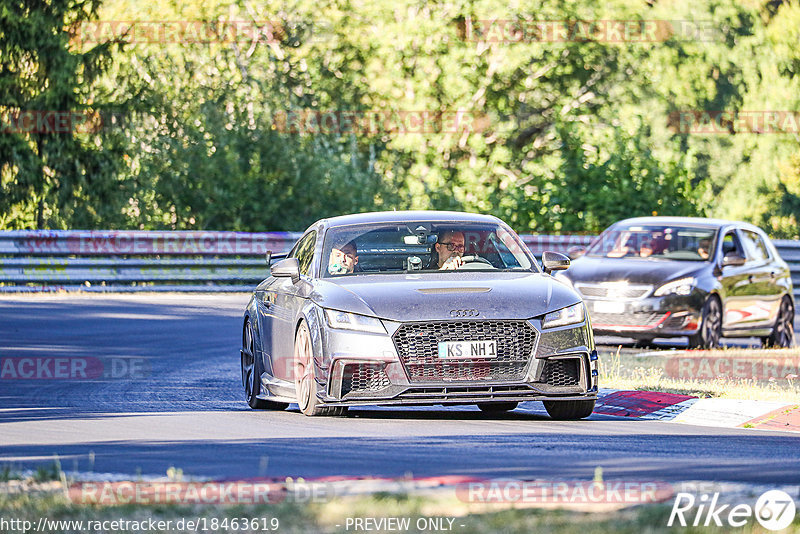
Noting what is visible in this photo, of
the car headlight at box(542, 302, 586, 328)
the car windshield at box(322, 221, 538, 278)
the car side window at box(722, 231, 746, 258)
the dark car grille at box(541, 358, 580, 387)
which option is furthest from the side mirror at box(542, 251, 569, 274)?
the car side window at box(722, 231, 746, 258)

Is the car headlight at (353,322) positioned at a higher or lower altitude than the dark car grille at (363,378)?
higher

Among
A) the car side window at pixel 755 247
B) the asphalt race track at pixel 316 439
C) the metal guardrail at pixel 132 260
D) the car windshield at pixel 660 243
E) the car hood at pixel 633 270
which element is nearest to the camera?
the asphalt race track at pixel 316 439

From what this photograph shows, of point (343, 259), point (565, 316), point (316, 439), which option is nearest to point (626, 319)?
point (343, 259)

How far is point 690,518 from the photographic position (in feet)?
22.9

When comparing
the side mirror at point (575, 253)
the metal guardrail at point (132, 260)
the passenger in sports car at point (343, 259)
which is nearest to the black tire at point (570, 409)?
the passenger in sports car at point (343, 259)

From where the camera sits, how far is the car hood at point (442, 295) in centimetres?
1162

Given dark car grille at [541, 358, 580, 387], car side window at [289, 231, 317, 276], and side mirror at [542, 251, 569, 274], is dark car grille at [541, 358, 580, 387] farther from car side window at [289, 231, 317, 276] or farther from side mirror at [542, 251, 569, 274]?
car side window at [289, 231, 317, 276]

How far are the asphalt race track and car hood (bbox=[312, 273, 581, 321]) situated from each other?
80cm

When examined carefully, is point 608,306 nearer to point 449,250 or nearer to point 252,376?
point 252,376

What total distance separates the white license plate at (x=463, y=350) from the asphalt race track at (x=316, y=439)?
493 millimetres

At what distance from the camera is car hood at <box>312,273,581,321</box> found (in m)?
11.6

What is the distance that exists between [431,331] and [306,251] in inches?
99.4

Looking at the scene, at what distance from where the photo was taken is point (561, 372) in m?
11.9

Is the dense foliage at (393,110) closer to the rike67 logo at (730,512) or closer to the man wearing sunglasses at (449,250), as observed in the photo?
the man wearing sunglasses at (449,250)
